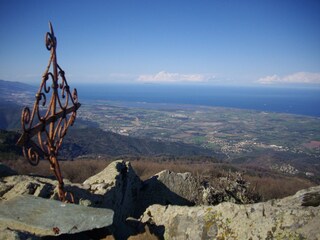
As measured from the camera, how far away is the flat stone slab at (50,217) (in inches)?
212

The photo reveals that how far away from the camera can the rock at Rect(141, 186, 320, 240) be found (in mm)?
5773

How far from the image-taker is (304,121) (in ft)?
649

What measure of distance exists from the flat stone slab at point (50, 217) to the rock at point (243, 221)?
7.81 feet

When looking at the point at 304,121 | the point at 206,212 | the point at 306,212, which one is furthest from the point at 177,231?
the point at 304,121

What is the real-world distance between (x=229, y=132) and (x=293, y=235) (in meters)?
158

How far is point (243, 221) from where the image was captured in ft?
21.3

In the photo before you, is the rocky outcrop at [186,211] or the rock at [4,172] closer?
the rocky outcrop at [186,211]

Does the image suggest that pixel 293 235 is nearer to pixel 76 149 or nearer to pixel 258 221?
pixel 258 221

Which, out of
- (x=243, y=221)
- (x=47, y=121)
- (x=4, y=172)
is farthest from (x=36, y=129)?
(x=4, y=172)

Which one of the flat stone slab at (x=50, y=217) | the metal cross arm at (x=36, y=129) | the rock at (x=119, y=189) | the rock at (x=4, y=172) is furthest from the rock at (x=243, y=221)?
the rock at (x=4, y=172)

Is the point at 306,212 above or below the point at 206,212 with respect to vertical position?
above

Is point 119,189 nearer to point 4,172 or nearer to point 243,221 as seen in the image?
point 4,172

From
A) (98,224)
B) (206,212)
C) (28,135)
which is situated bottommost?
(206,212)

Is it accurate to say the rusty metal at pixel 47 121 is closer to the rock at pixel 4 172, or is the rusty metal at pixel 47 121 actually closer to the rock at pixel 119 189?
the rock at pixel 119 189
